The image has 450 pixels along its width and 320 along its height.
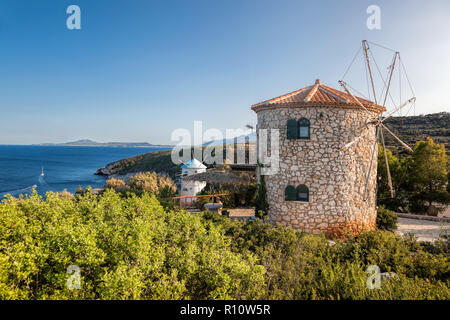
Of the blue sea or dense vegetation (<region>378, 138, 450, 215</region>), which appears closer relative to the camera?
dense vegetation (<region>378, 138, 450, 215</region>)

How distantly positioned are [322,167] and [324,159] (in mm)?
309

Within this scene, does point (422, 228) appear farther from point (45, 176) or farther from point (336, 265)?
point (45, 176)

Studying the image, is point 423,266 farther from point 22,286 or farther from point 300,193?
point 22,286

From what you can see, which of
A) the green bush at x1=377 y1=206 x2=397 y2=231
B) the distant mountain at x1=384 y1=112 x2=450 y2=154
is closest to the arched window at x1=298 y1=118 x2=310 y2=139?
the green bush at x1=377 y1=206 x2=397 y2=231

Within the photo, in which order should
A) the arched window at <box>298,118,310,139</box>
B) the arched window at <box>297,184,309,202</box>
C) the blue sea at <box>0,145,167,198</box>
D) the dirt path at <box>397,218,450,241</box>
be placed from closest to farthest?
the arched window at <box>298,118,310,139</box> < the arched window at <box>297,184,309,202</box> < the dirt path at <box>397,218,450,241</box> < the blue sea at <box>0,145,167,198</box>

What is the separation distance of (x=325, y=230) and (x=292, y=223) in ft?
4.06

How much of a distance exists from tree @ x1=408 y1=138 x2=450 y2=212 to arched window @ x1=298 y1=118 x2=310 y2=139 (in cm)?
953

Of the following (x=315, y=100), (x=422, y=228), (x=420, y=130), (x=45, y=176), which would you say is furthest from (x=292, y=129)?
(x=45, y=176)

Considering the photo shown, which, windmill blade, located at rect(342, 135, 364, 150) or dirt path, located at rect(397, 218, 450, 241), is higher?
windmill blade, located at rect(342, 135, 364, 150)

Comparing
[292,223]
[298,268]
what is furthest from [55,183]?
[298,268]

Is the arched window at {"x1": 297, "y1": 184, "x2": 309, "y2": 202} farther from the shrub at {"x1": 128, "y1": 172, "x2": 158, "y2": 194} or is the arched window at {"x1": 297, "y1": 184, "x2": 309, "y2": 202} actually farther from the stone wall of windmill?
the shrub at {"x1": 128, "y1": 172, "x2": 158, "y2": 194}

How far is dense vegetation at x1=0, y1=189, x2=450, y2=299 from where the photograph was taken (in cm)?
340

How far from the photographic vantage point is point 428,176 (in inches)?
557
